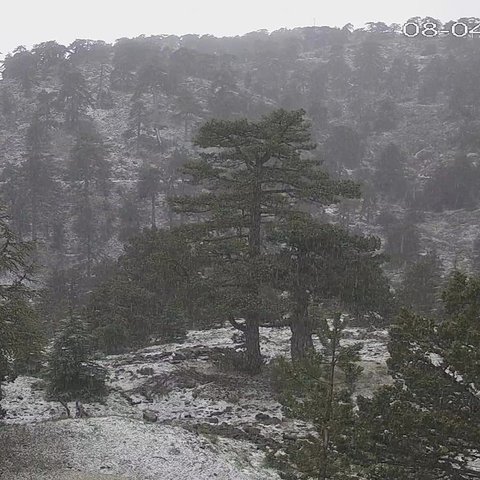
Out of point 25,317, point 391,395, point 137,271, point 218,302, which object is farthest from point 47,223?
point 391,395

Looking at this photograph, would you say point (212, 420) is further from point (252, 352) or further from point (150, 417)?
point (252, 352)

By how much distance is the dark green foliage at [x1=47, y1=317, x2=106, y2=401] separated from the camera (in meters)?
12.7

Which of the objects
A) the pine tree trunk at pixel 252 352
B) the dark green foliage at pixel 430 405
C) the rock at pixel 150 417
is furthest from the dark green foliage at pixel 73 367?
the dark green foliage at pixel 430 405

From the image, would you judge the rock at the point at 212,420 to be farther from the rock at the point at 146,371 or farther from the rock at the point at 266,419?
the rock at the point at 146,371

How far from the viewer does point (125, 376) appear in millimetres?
17312

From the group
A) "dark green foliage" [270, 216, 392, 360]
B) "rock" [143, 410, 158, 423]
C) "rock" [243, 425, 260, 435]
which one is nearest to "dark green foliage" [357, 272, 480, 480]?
"rock" [243, 425, 260, 435]

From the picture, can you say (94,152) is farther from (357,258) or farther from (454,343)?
(454,343)

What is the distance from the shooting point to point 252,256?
54.9 feet

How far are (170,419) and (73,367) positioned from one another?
2.91 meters

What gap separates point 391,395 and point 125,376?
11.7m

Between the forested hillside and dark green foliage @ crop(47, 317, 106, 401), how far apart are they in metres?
0.06


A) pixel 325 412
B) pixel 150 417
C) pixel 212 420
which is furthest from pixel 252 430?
pixel 325 412

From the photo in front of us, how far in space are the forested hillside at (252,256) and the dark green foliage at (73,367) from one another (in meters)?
0.06

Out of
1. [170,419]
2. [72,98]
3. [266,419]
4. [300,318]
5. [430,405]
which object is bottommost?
[266,419]
